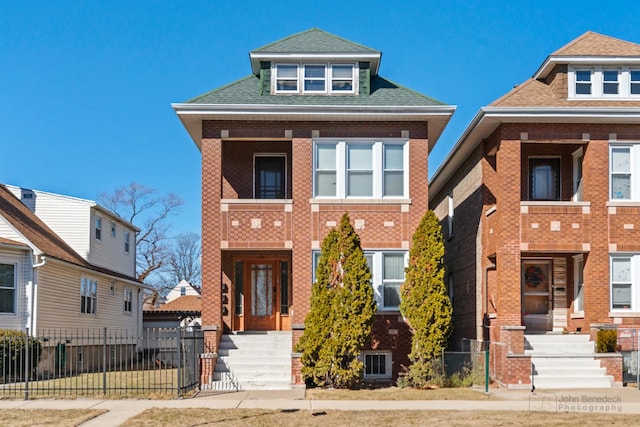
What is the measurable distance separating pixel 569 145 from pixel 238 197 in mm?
9759

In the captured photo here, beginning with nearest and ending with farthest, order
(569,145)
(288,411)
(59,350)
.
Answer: (288,411), (569,145), (59,350)

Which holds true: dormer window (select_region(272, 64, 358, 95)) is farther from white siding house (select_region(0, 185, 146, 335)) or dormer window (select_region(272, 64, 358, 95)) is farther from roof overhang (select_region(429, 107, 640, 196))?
white siding house (select_region(0, 185, 146, 335))

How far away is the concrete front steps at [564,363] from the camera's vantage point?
682 inches

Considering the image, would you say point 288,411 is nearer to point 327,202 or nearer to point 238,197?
point 327,202

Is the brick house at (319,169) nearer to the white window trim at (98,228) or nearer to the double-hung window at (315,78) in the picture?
the double-hung window at (315,78)

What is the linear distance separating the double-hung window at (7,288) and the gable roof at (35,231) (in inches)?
41.9

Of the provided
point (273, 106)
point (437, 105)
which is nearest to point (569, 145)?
point (437, 105)

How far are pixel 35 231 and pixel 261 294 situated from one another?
8969mm

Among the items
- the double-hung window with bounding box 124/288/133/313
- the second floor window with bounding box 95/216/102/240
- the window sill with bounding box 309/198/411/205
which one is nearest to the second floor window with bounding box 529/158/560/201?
the window sill with bounding box 309/198/411/205

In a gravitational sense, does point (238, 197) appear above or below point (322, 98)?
below

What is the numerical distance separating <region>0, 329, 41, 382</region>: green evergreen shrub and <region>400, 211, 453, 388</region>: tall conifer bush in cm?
1015

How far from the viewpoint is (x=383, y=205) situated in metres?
19.3

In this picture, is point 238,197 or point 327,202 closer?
point 327,202

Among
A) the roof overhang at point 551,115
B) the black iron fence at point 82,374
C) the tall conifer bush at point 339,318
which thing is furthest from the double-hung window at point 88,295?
the roof overhang at point 551,115
